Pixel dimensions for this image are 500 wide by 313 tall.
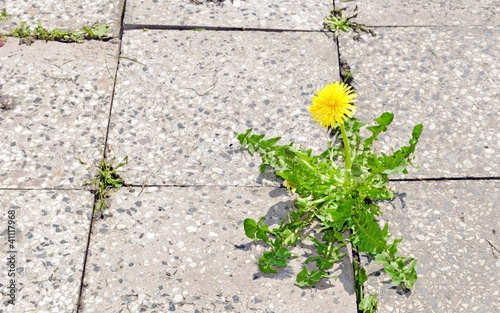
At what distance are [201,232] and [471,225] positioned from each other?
141cm

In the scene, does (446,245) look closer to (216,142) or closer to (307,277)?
(307,277)

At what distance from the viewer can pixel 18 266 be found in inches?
86.9

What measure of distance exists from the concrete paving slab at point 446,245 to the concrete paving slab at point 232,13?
1.42m

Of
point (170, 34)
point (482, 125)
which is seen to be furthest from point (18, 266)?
point (482, 125)

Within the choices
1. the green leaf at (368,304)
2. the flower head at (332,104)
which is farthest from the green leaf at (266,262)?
the flower head at (332,104)

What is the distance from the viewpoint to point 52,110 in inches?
108

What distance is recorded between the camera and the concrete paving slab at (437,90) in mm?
2656

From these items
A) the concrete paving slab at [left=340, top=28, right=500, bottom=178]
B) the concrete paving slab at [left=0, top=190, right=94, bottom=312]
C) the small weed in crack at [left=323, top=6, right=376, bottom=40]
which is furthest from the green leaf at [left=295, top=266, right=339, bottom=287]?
the small weed in crack at [left=323, top=6, right=376, bottom=40]

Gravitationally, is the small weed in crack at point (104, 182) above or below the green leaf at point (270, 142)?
below

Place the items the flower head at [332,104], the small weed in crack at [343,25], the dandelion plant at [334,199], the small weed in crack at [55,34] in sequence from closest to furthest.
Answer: the flower head at [332,104], the dandelion plant at [334,199], the small weed in crack at [55,34], the small weed in crack at [343,25]

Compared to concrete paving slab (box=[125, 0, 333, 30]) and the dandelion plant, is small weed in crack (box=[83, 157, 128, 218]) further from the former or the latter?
concrete paving slab (box=[125, 0, 333, 30])

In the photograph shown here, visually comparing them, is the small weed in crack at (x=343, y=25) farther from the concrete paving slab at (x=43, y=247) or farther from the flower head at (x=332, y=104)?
the concrete paving slab at (x=43, y=247)

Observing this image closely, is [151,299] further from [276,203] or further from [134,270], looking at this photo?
[276,203]

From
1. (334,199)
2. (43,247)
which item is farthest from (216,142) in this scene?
(43,247)
